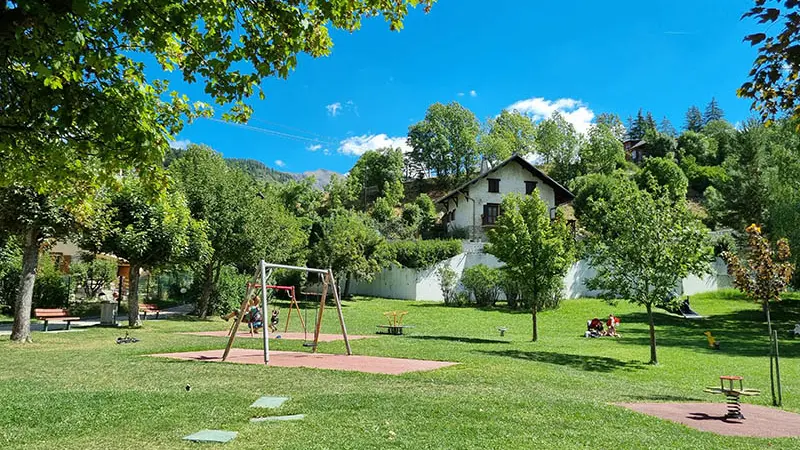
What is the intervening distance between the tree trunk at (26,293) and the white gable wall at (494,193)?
3785 cm

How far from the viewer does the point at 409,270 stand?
38.9m

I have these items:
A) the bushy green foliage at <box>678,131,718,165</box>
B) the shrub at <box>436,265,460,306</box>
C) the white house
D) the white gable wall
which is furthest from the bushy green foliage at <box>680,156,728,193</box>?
the shrub at <box>436,265,460,306</box>

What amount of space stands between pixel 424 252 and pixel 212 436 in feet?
108

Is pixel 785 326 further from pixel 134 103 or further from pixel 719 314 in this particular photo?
pixel 134 103

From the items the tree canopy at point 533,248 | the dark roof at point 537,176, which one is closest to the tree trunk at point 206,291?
the tree canopy at point 533,248

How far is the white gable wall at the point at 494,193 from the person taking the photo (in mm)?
50531

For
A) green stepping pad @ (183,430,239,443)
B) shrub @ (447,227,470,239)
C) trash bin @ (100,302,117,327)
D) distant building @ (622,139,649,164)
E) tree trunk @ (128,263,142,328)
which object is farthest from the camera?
distant building @ (622,139,649,164)

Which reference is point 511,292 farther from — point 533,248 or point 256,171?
point 256,171

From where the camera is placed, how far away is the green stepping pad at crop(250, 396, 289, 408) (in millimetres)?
7677

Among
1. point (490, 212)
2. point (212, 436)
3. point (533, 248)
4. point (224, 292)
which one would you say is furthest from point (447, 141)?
point (212, 436)

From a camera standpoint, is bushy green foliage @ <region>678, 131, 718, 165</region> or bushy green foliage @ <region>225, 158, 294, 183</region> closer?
bushy green foliage @ <region>225, 158, 294, 183</region>

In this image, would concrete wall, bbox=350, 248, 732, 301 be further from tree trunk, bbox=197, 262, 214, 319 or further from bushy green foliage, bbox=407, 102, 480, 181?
bushy green foliage, bbox=407, 102, 480, 181

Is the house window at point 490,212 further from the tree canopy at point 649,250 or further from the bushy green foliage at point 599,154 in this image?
the tree canopy at point 649,250

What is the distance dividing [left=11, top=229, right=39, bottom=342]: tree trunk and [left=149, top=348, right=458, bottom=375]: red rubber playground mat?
18.0ft
